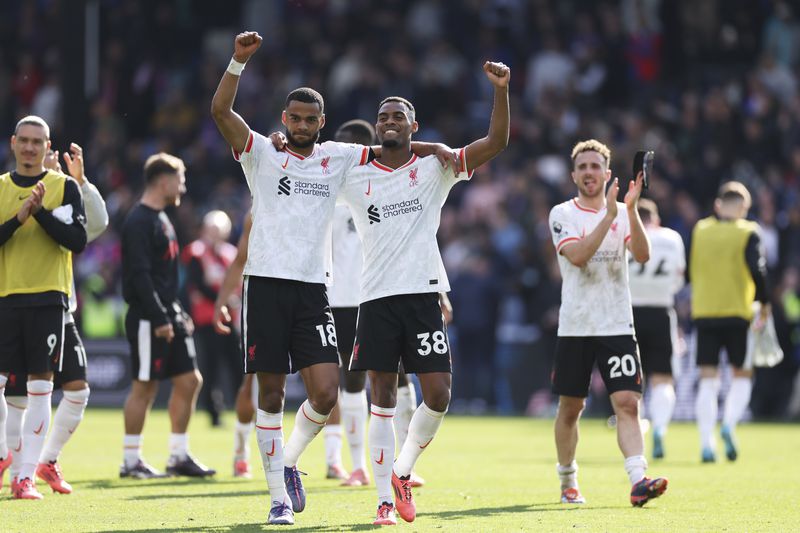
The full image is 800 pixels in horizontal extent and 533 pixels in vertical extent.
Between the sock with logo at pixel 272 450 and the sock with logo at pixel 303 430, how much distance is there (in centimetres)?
25

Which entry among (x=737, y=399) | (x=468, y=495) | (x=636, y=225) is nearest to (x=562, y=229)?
(x=636, y=225)

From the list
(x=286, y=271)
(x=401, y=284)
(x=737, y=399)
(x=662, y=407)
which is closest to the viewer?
(x=286, y=271)

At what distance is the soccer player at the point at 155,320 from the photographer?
1182cm

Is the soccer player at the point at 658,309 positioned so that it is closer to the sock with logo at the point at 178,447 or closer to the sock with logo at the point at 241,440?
the sock with logo at the point at 241,440

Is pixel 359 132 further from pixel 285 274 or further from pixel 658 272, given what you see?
pixel 658 272

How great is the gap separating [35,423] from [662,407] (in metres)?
7.00

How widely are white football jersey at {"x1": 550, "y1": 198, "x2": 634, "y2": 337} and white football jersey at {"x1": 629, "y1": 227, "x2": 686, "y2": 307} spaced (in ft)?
14.5

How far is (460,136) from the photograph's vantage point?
25.9 meters

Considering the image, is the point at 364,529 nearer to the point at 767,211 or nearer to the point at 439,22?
the point at 767,211

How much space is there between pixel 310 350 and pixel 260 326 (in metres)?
0.34

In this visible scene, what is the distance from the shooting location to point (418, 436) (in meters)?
9.12

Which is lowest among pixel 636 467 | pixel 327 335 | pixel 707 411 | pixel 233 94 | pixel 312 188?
pixel 707 411

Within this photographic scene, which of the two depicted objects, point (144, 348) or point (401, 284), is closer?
point (401, 284)

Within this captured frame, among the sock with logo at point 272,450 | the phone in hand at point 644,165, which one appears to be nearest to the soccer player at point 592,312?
the phone in hand at point 644,165
